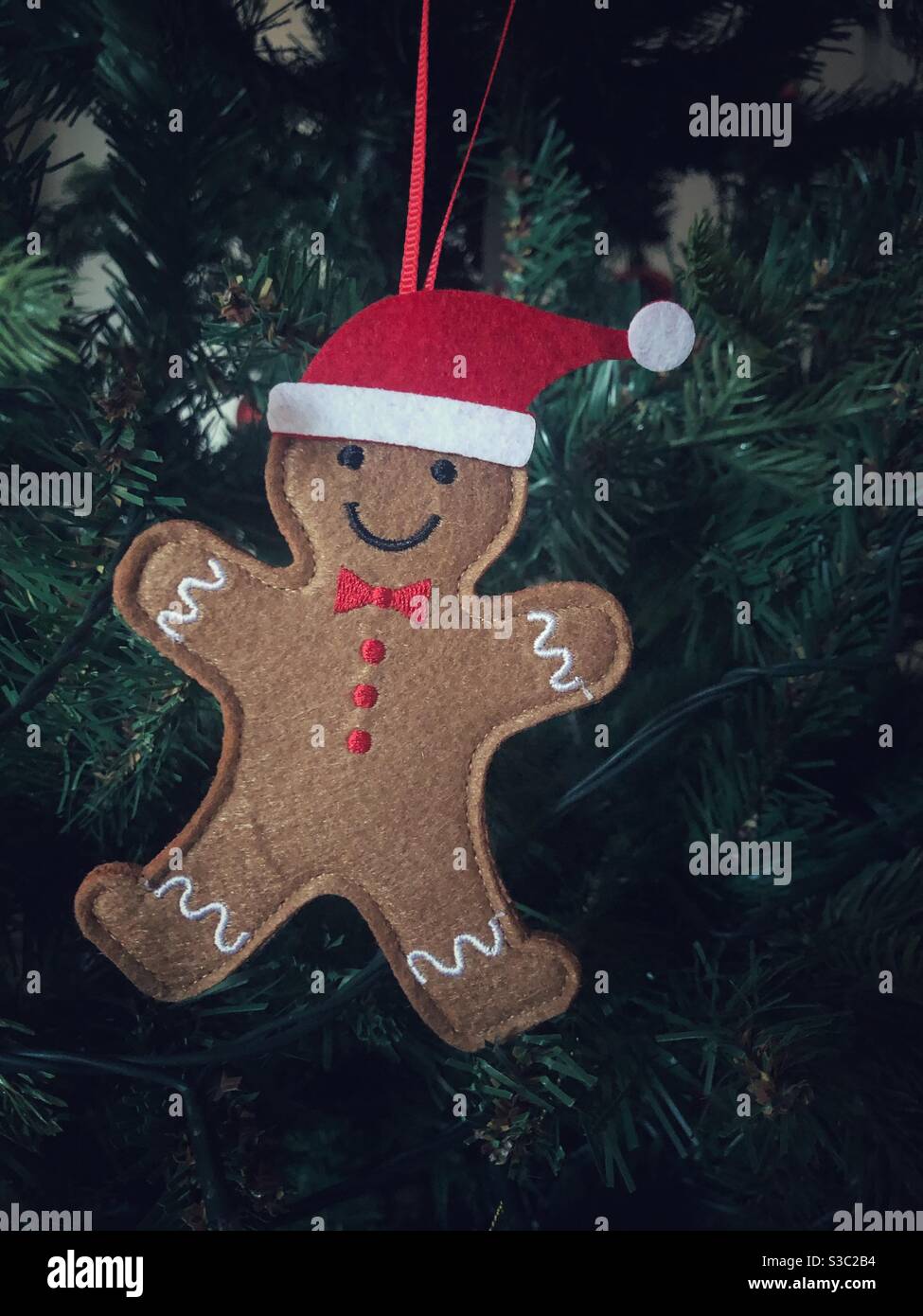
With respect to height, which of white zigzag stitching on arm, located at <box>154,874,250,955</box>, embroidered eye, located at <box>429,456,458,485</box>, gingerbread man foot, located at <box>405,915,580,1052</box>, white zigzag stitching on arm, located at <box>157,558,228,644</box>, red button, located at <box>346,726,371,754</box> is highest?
embroidered eye, located at <box>429,456,458,485</box>

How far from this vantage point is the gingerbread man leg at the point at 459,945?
1.49 ft

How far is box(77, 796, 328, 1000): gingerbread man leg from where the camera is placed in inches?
17.5

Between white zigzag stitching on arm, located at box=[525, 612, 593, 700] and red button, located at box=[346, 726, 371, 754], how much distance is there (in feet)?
0.26

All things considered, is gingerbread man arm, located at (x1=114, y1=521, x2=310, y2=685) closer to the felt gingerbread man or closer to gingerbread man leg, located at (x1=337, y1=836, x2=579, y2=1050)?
the felt gingerbread man

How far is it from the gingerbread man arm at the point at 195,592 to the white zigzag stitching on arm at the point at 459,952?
14 centimetres

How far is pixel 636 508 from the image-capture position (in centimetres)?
47

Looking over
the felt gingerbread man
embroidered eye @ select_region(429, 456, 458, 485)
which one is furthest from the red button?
embroidered eye @ select_region(429, 456, 458, 485)

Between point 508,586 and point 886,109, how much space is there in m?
0.28

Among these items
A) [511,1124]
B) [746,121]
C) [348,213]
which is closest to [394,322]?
[348,213]

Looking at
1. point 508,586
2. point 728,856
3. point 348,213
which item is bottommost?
point 728,856

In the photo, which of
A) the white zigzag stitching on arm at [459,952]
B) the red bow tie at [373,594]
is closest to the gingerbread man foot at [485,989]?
the white zigzag stitching on arm at [459,952]

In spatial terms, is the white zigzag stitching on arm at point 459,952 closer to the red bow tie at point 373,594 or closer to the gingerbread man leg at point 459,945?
the gingerbread man leg at point 459,945

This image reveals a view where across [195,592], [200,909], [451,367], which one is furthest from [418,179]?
[200,909]
